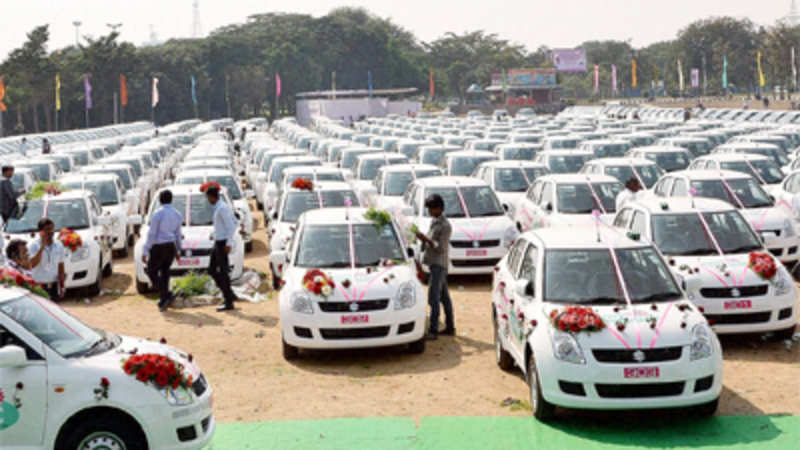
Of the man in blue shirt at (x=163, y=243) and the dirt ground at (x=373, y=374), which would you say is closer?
the dirt ground at (x=373, y=374)

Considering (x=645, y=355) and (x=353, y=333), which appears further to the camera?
(x=353, y=333)

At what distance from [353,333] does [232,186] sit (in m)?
11.5

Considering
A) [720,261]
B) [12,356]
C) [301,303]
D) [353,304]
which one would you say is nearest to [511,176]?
[720,261]

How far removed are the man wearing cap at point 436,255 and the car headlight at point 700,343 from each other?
13.3 feet

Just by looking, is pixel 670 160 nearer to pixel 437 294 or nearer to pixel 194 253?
pixel 194 253

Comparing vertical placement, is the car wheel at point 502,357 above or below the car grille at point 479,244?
below

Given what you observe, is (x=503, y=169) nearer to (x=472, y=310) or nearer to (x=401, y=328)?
(x=472, y=310)

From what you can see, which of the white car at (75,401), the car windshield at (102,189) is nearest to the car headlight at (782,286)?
the white car at (75,401)

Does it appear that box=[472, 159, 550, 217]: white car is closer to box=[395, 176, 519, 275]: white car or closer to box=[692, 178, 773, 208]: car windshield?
box=[395, 176, 519, 275]: white car

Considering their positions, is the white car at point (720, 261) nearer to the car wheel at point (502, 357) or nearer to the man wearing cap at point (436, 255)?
the car wheel at point (502, 357)

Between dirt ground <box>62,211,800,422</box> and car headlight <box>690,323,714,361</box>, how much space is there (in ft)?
3.20

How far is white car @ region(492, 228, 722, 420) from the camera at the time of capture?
8102mm

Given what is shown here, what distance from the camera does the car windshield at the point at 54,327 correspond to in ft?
22.9

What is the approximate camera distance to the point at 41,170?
26641mm
